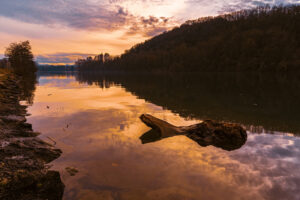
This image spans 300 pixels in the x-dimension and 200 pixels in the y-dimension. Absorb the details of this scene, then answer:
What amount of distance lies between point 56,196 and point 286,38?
147m

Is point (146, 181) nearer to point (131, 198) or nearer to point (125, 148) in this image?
point (131, 198)

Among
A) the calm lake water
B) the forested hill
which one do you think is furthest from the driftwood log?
the forested hill

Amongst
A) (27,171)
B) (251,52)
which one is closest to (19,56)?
(27,171)

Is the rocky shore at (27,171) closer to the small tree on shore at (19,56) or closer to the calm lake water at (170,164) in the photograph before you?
the calm lake water at (170,164)

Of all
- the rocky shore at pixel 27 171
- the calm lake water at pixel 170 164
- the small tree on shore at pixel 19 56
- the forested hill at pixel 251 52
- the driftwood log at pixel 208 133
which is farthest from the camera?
the forested hill at pixel 251 52

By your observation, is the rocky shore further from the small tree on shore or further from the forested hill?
the forested hill

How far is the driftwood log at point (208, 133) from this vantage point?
992cm

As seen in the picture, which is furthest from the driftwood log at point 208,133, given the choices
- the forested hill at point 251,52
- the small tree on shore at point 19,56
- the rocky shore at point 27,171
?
the forested hill at point 251,52

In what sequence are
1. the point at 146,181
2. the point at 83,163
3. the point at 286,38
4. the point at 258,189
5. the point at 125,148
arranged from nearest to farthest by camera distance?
the point at 258,189 < the point at 146,181 < the point at 83,163 < the point at 125,148 < the point at 286,38

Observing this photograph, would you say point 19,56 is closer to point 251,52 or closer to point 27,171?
point 27,171

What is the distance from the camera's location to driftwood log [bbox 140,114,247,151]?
9922mm

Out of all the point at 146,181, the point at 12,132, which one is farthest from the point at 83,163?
the point at 12,132

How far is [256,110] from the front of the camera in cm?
1792

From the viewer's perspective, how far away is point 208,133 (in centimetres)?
1049
